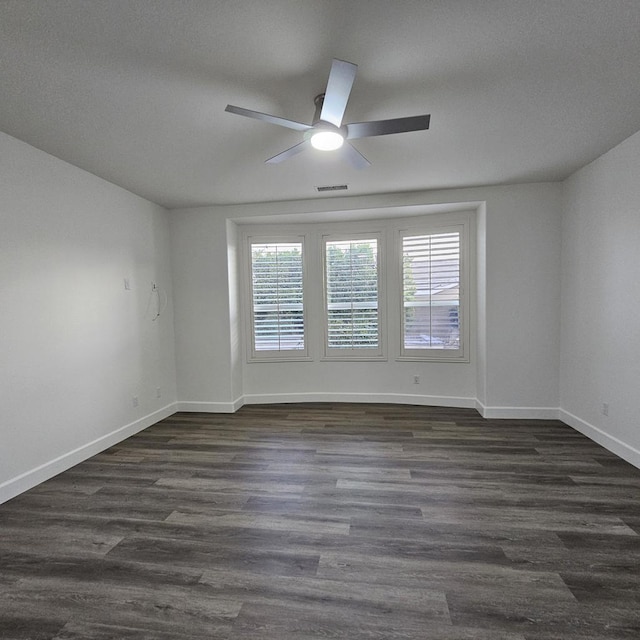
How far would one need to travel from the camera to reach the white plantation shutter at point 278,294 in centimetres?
509

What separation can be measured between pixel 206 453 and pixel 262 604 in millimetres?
1974

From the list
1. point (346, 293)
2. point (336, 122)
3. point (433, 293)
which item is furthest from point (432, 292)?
point (336, 122)

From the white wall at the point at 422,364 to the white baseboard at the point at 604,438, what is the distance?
239 millimetres

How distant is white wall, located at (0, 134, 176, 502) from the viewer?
2.76 m

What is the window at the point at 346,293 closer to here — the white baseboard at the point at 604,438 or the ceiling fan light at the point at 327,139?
the white baseboard at the point at 604,438

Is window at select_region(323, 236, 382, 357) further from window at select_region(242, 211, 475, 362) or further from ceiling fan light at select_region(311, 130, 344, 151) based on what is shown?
ceiling fan light at select_region(311, 130, 344, 151)

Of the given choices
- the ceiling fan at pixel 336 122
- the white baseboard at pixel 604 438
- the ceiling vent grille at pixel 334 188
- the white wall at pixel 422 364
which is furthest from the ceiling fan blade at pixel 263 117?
the white baseboard at pixel 604 438

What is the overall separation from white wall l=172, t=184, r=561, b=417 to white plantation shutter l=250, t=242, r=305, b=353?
0.36m

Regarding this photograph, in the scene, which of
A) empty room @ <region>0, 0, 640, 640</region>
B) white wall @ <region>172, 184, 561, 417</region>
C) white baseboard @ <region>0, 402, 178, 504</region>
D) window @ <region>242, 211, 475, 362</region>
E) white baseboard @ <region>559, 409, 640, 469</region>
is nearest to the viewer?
empty room @ <region>0, 0, 640, 640</region>

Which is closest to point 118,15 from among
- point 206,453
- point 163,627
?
point 163,627

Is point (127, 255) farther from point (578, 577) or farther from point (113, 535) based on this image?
point (578, 577)

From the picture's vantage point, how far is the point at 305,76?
2.10 metres

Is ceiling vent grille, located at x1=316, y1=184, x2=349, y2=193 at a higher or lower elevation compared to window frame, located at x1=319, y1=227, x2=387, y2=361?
higher

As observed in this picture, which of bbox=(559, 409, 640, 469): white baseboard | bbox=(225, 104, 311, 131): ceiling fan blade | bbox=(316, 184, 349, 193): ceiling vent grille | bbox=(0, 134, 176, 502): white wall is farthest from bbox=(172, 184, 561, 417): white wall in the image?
bbox=(225, 104, 311, 131): ceiling fan blade
